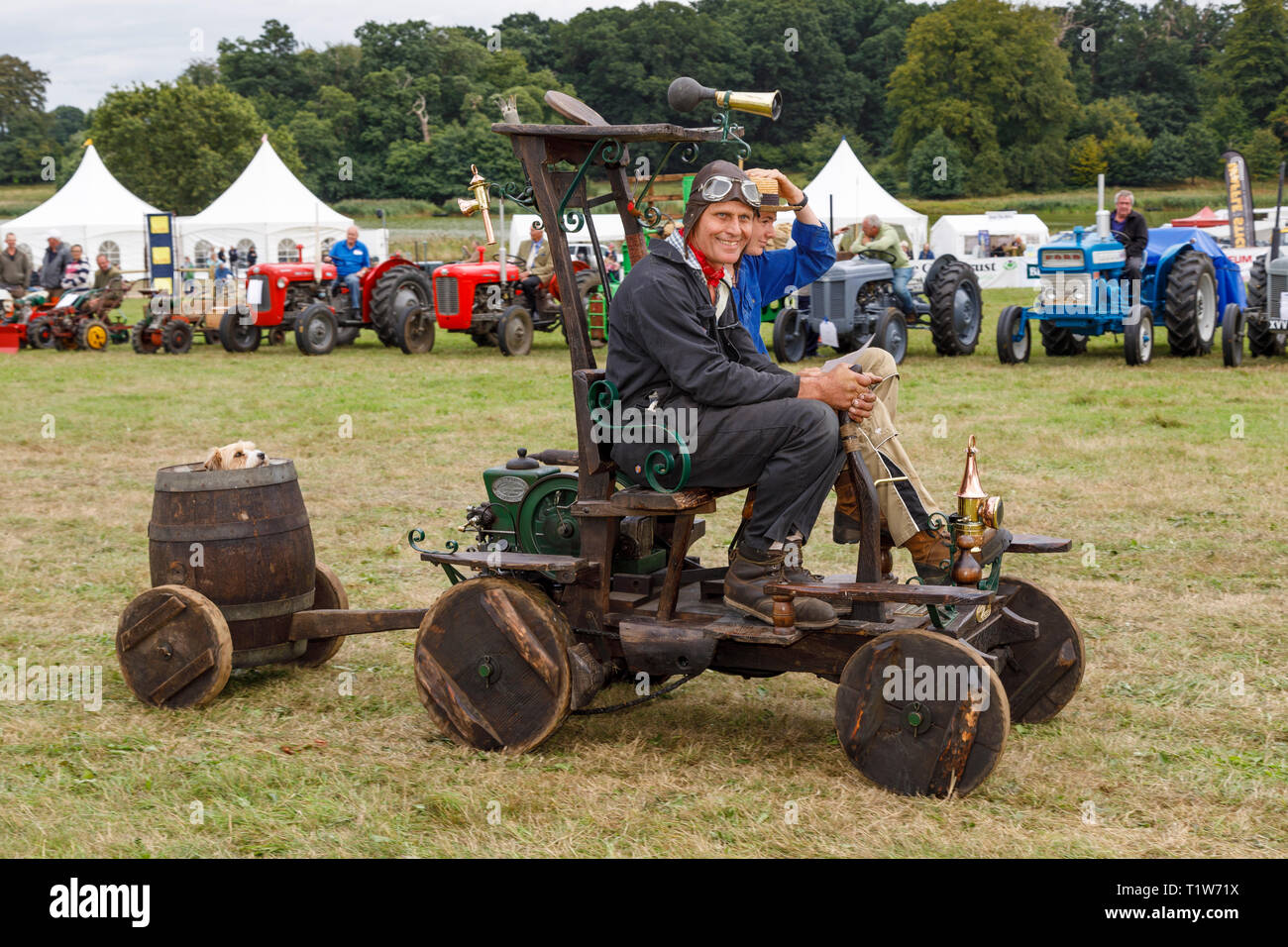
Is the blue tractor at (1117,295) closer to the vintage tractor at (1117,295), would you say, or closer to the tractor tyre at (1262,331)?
the vintage tractor at (1117,295)

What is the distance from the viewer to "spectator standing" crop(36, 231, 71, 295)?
2223 centimetres

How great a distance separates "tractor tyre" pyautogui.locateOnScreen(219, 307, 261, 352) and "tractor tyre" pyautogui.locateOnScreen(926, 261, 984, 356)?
986cm

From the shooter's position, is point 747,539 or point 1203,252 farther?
point 1203,252

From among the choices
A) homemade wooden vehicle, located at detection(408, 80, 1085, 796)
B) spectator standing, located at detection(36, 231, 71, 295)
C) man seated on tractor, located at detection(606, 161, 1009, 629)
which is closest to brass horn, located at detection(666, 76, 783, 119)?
homemade wooden vehicle, located at detection(408, 80, 1085, 796)

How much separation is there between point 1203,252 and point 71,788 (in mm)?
14852

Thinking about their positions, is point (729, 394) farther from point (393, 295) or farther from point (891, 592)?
point (393, 295)

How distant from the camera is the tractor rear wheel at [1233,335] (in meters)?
14.1

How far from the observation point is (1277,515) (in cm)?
730

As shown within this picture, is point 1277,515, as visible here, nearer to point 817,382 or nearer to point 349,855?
point 817,382

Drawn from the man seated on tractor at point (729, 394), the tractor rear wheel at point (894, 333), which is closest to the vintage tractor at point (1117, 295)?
the tractor rear wheel at point (894, 333)

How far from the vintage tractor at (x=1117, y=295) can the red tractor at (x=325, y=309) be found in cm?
826

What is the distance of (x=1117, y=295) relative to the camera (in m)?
15.1

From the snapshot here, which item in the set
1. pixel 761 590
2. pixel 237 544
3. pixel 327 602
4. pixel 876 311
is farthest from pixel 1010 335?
pixel 237 544
